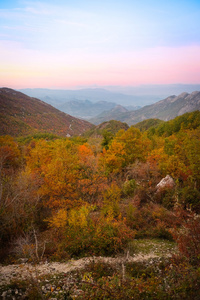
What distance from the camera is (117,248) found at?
42.2 feet

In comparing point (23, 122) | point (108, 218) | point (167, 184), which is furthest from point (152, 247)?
point (23, 122)

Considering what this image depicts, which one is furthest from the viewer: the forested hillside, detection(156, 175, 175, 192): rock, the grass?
detection(156, 175, 175, 192): rock

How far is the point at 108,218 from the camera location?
14.5 meters

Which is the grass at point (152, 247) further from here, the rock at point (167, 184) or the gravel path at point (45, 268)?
the rock at point (167, 184)

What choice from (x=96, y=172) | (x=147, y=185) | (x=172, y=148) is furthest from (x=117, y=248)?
(x=172, y=148)

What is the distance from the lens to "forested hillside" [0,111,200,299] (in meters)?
7.21

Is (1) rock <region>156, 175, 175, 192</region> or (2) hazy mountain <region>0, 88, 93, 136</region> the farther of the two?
(2) hazy mountain <region>0, 88, 93, 136</region>

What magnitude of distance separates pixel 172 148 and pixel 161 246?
776 inches

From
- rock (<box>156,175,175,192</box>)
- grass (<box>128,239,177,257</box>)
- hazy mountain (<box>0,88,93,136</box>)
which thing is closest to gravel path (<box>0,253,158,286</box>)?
grass (<box>128,239,177,257</box>)

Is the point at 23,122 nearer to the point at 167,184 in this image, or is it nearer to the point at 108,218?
the point at 167,184

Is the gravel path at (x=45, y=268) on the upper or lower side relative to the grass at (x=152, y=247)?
upper

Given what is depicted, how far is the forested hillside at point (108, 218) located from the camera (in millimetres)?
7206

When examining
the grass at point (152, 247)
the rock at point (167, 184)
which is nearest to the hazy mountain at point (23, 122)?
the rock at point (167, 184)

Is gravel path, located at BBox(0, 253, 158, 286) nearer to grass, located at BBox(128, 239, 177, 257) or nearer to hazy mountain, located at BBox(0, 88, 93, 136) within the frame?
grass, located at BBox(128, 239, 177, 257)
